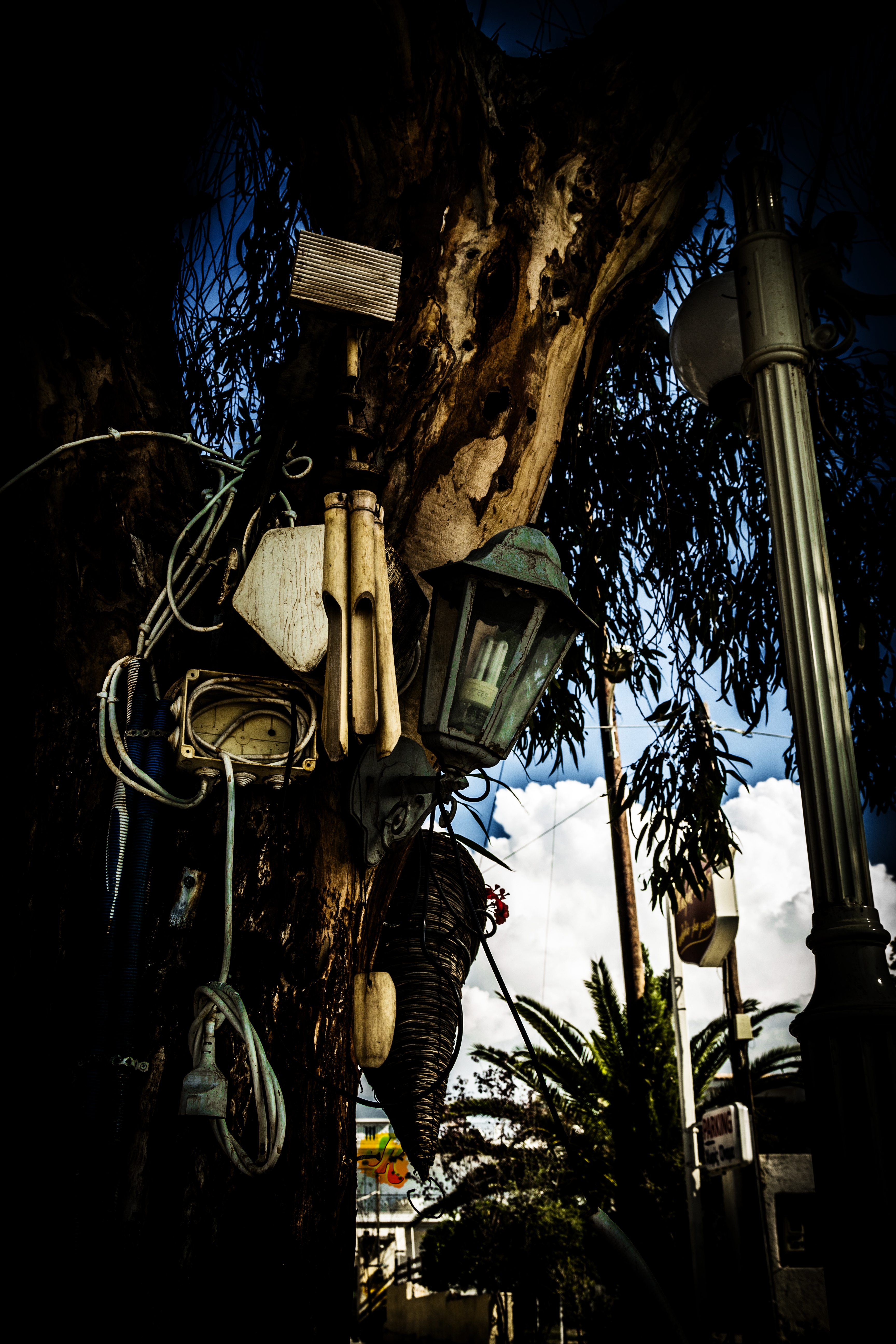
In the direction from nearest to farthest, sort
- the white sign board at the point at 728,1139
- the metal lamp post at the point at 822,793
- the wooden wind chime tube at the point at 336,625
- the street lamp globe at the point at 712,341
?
the metal lamp post at the point at 822,793
the wooden wind chime tube at the point at 336,625
the street lamp globe at the point at 712,341
the white sign board at the point at 728,1139

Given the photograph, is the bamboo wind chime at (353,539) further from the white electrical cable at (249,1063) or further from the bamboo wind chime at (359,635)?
the white electrical cable at (249,1063)

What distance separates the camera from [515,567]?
2.86 m

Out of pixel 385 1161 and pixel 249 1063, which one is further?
pixel 385 1161

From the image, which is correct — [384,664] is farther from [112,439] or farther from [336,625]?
[112,439]

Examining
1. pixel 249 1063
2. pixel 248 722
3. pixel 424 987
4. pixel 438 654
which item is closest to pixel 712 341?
pixel 438 654

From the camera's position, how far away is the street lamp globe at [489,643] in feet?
9.38

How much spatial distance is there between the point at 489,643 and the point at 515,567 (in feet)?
0.76

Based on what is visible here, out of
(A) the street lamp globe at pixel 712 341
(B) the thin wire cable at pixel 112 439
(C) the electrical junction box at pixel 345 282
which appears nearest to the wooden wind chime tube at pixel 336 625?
(C) the electrical junction box at pixel 345 282

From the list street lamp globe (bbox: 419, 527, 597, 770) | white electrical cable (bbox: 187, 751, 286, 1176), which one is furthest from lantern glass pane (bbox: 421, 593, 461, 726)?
white electrical cable (bbox: 187, 751, 286, 1176)

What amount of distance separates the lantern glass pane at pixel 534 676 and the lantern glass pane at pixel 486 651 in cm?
6

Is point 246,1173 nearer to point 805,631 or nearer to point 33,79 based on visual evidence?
point 805,631

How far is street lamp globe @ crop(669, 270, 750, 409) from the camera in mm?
3264

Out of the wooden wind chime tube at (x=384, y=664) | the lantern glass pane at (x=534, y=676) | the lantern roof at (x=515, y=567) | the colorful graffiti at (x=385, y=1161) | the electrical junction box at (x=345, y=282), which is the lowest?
the colorful graffiti at (x=385, y=1161)

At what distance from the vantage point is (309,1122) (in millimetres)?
2666
